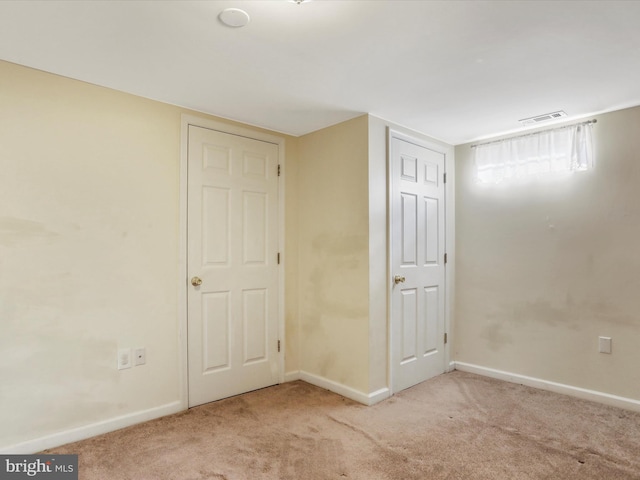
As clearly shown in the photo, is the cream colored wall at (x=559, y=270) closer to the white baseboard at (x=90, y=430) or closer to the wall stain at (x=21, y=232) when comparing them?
the white baseboard at (x=90, y=430)

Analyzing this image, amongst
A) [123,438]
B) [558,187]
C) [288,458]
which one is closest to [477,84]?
[558,187]

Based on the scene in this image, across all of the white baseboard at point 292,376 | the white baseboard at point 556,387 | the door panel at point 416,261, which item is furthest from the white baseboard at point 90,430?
the white baseboard at point 556,387

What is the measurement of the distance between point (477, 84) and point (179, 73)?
185 cm

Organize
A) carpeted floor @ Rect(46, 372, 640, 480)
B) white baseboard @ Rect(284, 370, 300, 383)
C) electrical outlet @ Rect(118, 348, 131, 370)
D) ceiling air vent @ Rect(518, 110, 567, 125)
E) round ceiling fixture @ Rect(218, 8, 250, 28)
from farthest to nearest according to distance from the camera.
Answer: white baseboard @ Rect(284, 370, 300, 383)
ceiling air vent @ Rect(518, 110, 567, 125)
electrical outlet @ Rect(118, 348, 131, 370)
carpeted floor @ Rect(46, 372, 640, 480)
round ceiling fixture @ Rect(218, 8, 250, 28)

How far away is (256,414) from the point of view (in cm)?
273

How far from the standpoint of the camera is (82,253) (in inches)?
94.1

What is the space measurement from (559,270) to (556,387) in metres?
0.95

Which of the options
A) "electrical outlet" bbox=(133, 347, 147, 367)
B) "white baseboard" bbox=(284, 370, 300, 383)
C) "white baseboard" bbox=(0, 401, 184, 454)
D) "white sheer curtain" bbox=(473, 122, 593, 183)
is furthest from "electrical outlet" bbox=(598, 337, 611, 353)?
"electrical outlet" bbox=(133, 347, 147, 367)

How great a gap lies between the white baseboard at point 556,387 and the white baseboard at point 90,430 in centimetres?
262

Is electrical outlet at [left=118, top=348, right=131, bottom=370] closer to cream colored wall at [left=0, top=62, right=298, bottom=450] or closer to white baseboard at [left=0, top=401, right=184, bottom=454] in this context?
cream colored wall at [left=0, top=62, right=298, bottom=450]

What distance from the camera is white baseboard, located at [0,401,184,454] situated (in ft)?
7.07

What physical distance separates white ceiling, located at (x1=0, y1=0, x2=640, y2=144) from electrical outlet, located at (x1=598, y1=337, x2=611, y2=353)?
1.73 meters

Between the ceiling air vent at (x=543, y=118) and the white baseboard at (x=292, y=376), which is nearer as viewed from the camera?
the ceiling air vent at (x=543, y=118)

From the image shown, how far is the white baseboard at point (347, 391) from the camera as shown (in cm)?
291
